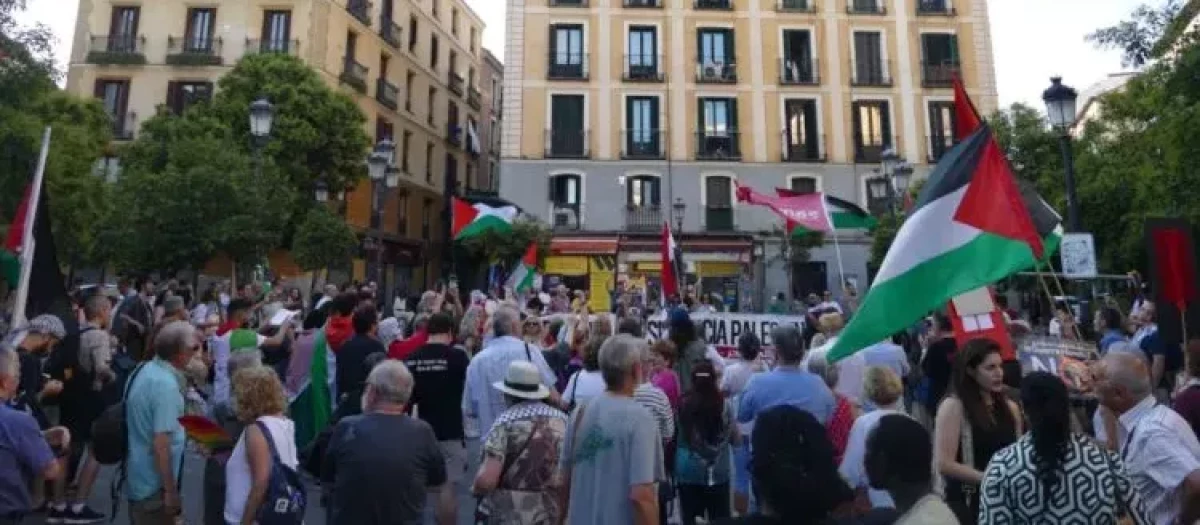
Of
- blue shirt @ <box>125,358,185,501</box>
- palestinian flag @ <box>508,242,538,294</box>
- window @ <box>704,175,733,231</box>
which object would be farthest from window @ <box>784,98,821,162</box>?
blue shirt @ <box>125,358,185,501</box>

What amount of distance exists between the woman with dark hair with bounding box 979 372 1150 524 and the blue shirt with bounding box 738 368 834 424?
81.8 inches

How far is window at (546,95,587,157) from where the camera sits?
106ft

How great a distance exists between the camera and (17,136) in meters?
15.0

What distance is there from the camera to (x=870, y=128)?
33.0 m

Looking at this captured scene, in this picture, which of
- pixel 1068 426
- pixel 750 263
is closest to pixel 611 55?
pixel 750 263

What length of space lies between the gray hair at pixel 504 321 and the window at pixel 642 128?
26642 mm

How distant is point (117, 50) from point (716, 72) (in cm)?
2470

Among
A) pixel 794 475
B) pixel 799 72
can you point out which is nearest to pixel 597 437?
pixel 794 475

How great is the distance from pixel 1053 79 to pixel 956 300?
26.0 ft

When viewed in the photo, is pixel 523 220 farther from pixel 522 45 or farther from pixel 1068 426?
pixel 1068 426

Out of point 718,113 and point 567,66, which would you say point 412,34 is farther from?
point 718,113

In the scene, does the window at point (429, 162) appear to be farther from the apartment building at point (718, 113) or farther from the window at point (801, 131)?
the window at point (801, 131)

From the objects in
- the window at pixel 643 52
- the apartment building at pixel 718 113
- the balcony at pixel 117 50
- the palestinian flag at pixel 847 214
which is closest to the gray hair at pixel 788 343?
the palestinian flag at pixel 847 214

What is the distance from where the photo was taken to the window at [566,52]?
32750 mm
